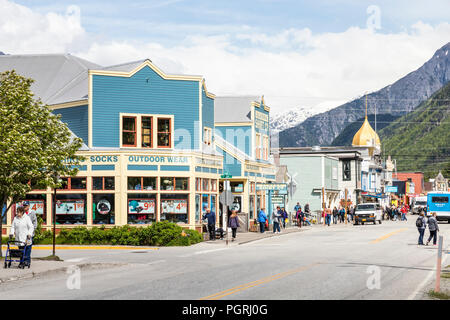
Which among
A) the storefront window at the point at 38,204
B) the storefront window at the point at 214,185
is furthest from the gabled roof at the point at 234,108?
the storefront window at the point at 38,204

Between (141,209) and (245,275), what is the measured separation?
17430mm

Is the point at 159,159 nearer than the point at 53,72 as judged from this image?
Yes

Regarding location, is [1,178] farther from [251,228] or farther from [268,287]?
[251,228]

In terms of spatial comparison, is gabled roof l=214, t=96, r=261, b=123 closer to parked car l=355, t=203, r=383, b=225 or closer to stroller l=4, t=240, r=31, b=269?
parked car l=355, t=203, r=383, b=225

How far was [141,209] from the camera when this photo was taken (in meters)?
35.9

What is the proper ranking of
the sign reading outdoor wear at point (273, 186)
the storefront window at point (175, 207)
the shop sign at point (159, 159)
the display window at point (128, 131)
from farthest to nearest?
1. the sign reading outdoor wear at point (273, 186)
2. the display window at point (128, 131)
3. the storefront window at point (175, 207)
4. the shop sign at point (159, 159)

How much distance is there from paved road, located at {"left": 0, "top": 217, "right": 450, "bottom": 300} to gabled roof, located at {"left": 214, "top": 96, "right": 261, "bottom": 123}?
68.1ft

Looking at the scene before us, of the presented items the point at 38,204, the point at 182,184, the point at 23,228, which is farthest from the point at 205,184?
the point at 23,228

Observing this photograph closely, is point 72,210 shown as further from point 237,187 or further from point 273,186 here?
point 273,186

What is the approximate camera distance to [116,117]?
37094 millimetres

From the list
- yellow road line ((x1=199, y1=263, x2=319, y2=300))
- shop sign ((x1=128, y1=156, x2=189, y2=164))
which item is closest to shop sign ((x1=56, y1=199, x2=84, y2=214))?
shop sign ((x1=128, y1=156, x2=189, y2=164))

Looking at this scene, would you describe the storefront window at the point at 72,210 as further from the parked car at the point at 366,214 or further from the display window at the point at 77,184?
the parked car at the point at 366,214

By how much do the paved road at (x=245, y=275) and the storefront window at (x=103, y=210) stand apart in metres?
4.93

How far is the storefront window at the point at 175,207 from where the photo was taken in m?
36.2
